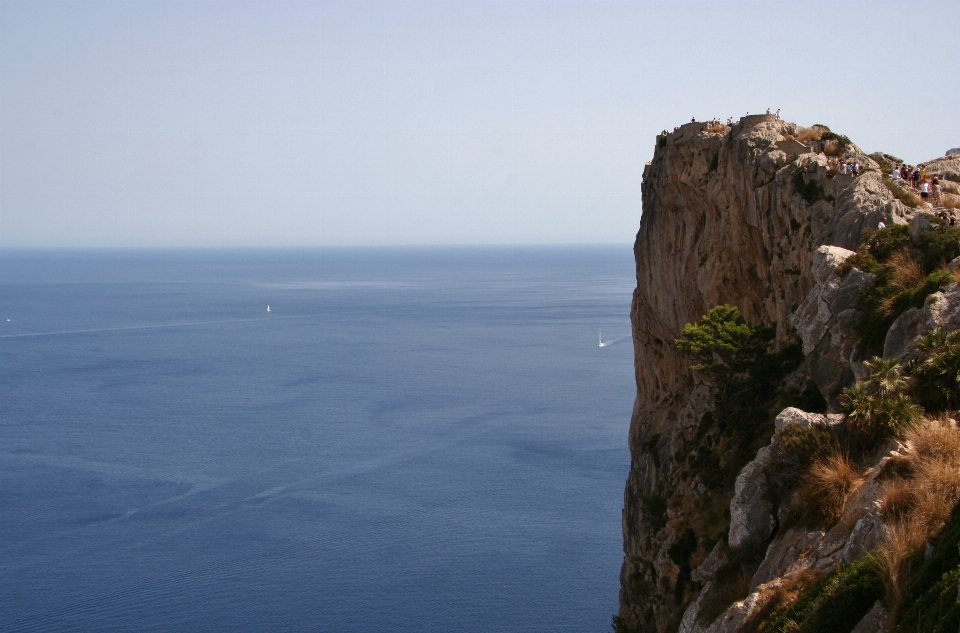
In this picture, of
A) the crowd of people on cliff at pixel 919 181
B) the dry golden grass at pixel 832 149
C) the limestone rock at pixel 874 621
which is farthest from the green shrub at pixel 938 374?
the dry golden grass at pixel 832 149

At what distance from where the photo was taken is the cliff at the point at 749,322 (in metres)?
15.5

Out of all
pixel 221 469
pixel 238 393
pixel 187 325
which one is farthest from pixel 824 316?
pixel 187 325

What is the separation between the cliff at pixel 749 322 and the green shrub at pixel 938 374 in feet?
3.55

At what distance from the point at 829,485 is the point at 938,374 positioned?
2513mm

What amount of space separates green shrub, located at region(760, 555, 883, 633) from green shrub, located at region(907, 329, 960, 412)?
405cm

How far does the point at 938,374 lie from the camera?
14.5m

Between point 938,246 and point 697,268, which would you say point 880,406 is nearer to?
point 938,246

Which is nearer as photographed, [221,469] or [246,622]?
[246,622]

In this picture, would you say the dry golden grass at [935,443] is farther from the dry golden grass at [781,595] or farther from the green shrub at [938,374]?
the dry golden grass at [781,595]

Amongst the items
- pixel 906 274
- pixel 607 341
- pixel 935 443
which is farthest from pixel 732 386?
pixel 607 341

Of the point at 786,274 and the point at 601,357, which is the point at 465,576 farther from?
the point at 601,357

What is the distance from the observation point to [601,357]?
113 m

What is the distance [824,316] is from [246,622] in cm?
3461

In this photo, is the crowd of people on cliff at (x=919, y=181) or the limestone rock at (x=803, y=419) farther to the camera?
the crowd of people on cliff at (x=919, y=181)
